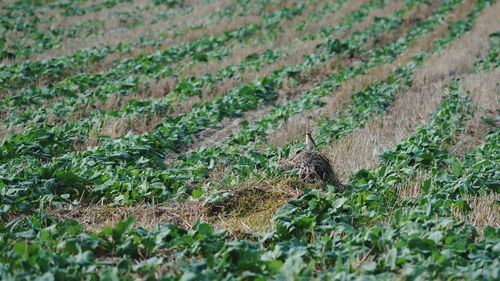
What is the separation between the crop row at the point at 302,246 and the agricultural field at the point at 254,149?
0.05 ft

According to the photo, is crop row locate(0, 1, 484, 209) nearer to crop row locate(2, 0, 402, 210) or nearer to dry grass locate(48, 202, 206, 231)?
crop row locate(2, 0, 402, 210)

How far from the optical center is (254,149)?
26.7 feet

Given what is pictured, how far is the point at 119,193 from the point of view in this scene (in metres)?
6.33

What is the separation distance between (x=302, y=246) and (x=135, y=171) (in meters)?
2.34

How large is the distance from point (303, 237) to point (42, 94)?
7.00 metres

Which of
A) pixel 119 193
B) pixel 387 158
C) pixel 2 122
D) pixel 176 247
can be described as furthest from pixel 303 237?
pixel 2 122

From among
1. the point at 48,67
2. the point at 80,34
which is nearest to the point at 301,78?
the point at 48,67

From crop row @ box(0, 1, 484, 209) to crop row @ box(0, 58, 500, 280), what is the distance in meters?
0.91

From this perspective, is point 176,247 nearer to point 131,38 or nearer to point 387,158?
point 387,158

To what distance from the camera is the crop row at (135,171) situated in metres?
6.37

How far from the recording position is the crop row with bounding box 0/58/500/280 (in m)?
4.43

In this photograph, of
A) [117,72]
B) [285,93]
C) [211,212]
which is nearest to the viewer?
[211,212]

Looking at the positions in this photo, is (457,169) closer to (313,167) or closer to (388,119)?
(313,167)

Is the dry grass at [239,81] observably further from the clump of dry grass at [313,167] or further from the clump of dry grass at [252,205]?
the clump of dry grass at [252,205]
